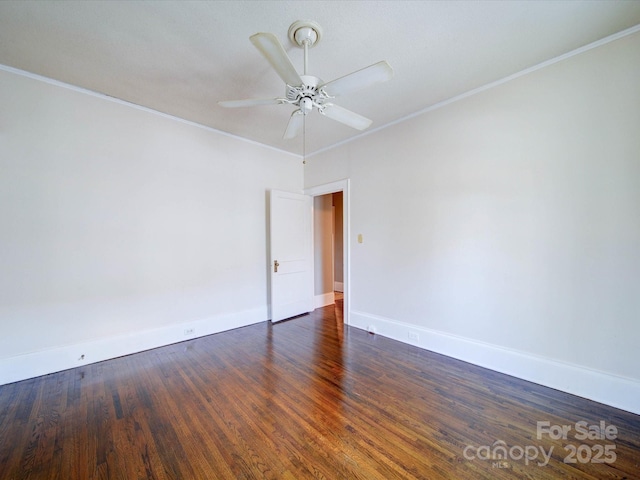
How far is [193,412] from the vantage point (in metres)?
2.05

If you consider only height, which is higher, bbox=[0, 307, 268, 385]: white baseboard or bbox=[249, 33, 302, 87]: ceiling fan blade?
bbox=[249, 33, 302, 87]: ceiling fan blade

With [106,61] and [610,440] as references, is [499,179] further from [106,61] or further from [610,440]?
[106,61]

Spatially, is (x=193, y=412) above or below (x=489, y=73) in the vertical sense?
below

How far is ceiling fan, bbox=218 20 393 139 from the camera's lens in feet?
5.14

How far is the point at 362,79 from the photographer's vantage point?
174 centimetres

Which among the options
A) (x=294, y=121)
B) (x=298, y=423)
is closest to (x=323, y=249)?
(x=294, y=121)

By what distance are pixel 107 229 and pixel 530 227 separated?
4.52 metres

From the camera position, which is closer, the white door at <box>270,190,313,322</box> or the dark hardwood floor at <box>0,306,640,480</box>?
the dark hardwood floor at <box>0,306,640,480</box>

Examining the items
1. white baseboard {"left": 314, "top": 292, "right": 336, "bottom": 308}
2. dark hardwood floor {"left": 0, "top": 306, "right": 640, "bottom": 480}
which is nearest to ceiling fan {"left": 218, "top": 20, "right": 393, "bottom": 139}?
dark hardwood floor {"left": 0, "top": 306, "right": 640, "bottom": 480}

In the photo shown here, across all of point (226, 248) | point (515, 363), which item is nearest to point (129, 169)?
point (226, 248)

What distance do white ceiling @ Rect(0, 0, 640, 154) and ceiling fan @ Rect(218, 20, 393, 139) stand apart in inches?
4.1

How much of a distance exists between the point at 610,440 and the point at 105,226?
4850 millimetres

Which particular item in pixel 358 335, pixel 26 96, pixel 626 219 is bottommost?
pixel 358 335

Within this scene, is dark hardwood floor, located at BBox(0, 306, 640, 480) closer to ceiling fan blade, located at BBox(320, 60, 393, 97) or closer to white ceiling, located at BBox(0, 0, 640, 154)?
ceiling fan blade, located at BBox(320, 60, 393, 97)
